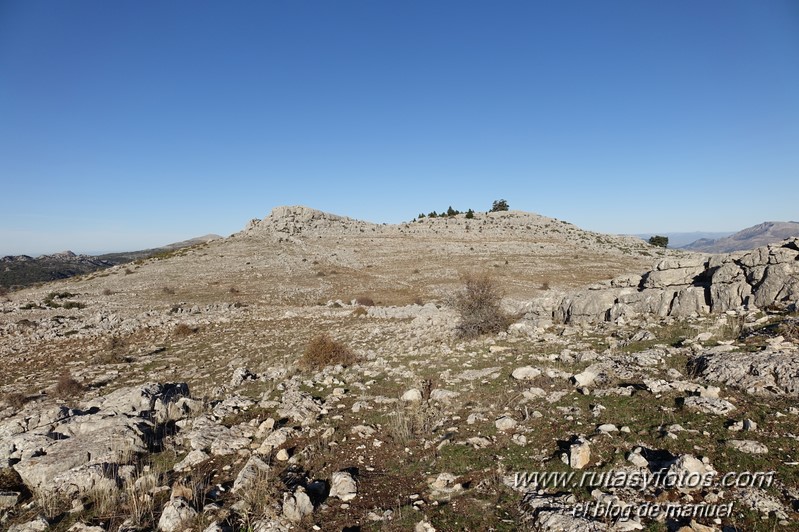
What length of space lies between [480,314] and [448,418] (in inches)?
323

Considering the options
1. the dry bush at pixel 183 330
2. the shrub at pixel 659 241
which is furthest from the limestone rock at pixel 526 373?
the shrub at pixel 659 241

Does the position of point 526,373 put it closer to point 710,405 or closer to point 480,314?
point 710,405

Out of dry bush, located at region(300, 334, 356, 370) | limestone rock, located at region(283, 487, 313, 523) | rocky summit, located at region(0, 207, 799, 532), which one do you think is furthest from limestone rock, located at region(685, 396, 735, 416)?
dry bush, located at region(300, 334, 356, 370)

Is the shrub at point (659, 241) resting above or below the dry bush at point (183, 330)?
above

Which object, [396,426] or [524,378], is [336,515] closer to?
[396,426]

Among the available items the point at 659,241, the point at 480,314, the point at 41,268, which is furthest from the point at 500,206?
the point at 41,268

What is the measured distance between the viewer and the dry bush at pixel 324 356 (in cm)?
1378

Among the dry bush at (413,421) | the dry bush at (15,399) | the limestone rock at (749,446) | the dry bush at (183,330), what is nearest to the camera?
the limestone rock at (749,446)

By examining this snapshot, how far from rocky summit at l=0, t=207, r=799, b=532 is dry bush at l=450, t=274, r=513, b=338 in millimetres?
90

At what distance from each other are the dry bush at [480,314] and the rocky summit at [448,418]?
90 millimetres

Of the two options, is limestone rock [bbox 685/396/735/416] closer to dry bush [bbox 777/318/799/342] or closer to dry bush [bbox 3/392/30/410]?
dry bush [bbox 777/318/799/342]

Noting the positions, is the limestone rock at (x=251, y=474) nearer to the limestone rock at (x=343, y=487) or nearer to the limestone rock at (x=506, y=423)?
the limestone rock at (x=343, y=487)

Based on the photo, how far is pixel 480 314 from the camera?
53.2ft

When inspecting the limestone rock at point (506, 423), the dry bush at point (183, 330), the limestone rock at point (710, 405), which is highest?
the limestone rock at point (710, 405)
